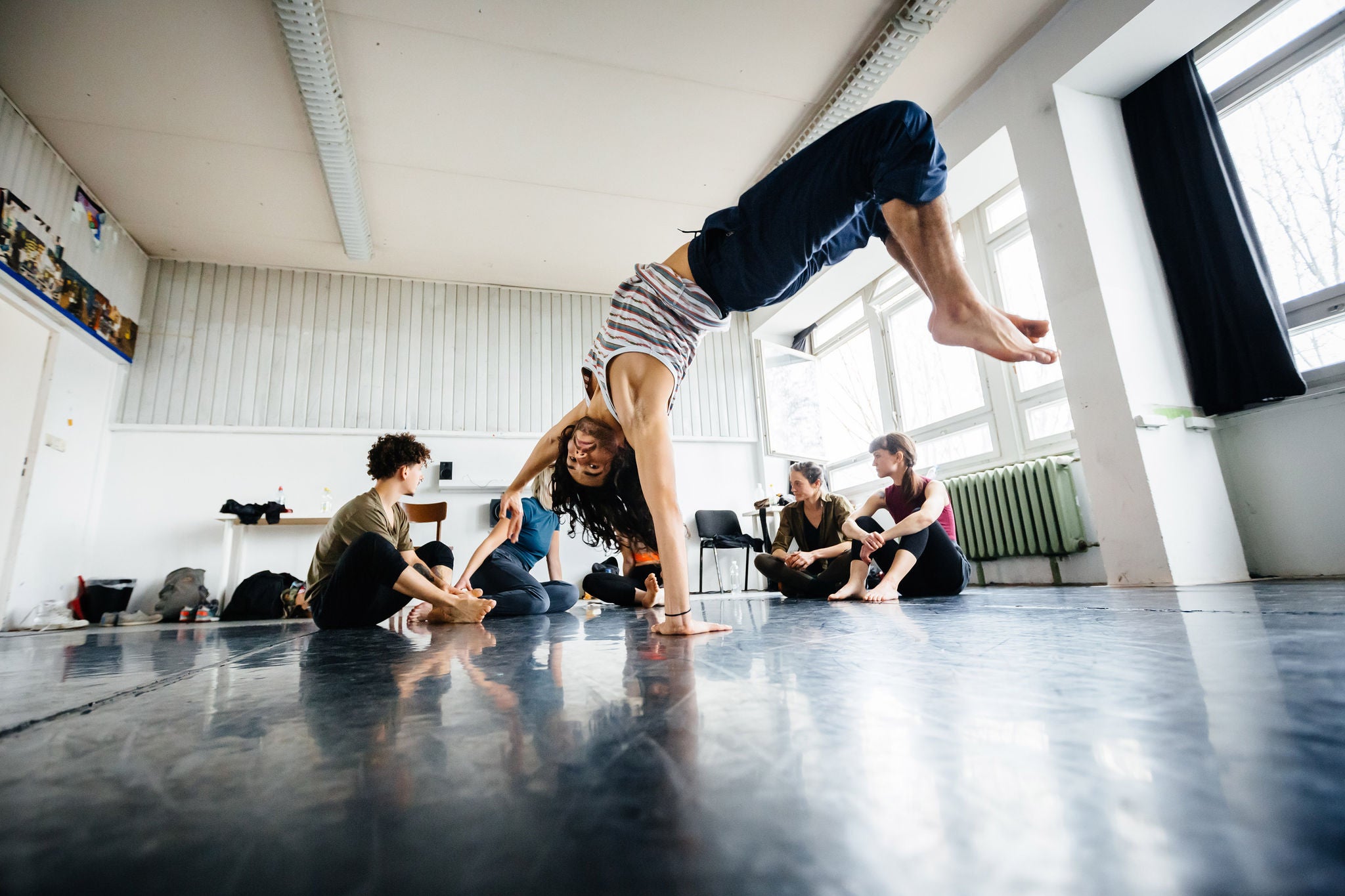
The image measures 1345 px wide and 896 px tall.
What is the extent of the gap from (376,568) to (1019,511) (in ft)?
12.5

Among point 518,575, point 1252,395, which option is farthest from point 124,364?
point 1252,395

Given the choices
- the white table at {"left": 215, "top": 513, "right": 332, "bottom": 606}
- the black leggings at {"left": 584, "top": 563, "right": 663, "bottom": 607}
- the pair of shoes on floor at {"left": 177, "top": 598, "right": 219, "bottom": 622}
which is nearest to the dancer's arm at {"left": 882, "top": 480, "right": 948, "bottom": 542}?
the black leggings at {"left": 584, "top": 563, "right": 663, "bottom": 607}

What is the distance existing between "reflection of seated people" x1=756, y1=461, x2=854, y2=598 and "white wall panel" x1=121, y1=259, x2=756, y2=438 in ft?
10.7

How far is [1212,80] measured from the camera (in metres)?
3.38

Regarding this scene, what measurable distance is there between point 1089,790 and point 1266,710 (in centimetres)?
25

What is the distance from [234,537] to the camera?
5.13 metres

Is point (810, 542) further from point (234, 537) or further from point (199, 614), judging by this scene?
point (234, 537)

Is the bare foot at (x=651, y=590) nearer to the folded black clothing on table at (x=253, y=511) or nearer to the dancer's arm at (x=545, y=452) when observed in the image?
the dancer's arm at (x=545, y=452)

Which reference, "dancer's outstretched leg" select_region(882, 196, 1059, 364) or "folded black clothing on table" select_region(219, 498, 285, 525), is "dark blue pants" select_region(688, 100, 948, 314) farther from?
"folded black clothing on table" select_region(219, 498, 285, 525)

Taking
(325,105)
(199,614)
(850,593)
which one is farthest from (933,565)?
(199,614)

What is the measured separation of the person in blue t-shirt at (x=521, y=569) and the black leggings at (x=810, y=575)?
1.00 m

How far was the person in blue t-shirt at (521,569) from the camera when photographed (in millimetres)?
2562

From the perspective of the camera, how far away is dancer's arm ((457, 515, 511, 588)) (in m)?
2.55

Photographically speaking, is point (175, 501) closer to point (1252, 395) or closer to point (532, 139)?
point (532, 139)
